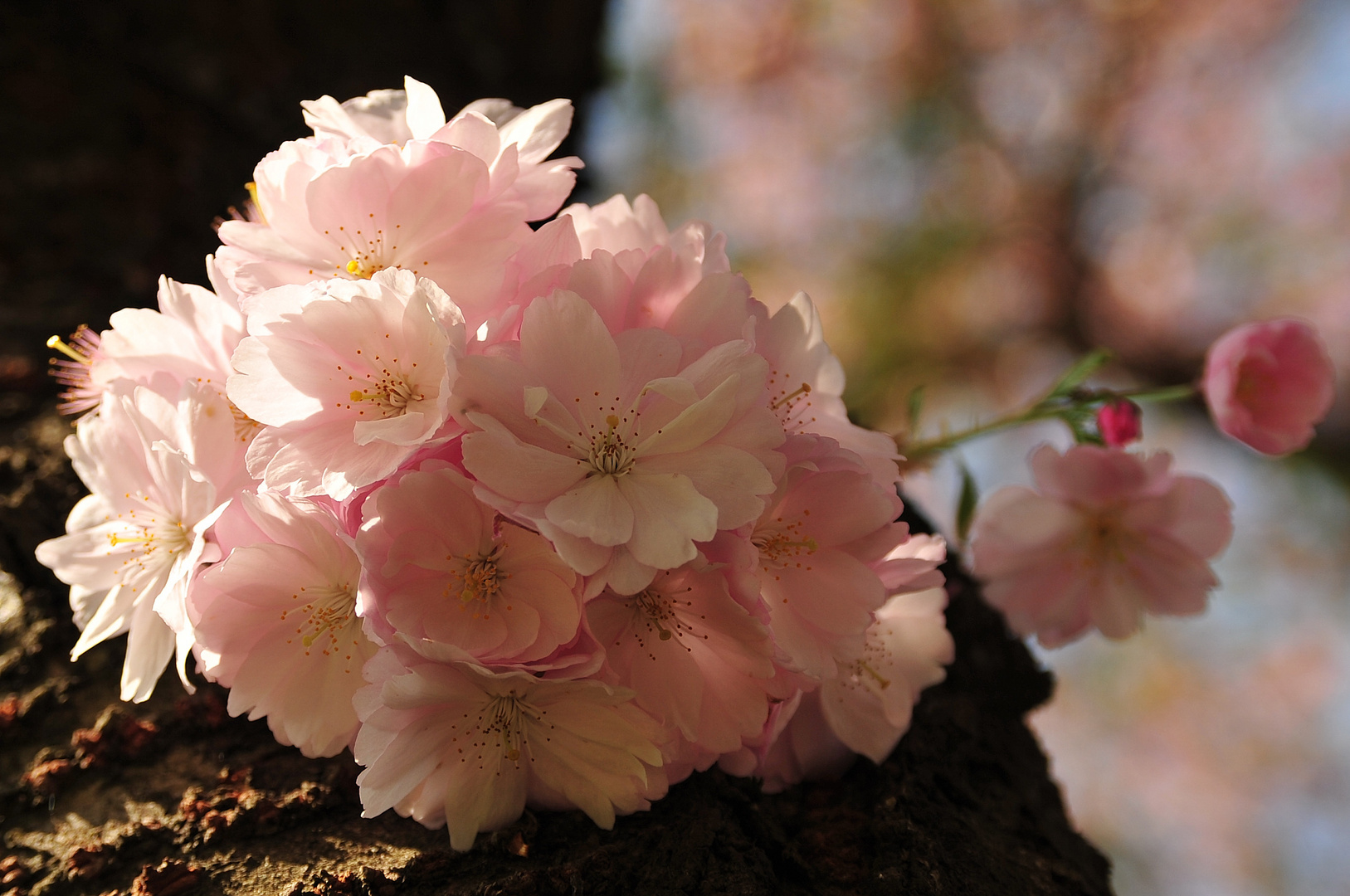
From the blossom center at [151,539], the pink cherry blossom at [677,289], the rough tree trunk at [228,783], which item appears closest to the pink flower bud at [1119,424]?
the rough tree trunk at [228,783]

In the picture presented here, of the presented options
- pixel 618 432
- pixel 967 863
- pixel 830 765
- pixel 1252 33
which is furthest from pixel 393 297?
pixel 1252 33

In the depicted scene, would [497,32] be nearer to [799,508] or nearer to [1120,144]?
[799,508]

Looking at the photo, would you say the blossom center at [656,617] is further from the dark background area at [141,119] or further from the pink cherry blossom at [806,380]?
the dark background area at [141,119]

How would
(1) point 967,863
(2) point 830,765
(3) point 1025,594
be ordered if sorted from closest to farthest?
(1) point 967,863 → (2) point 830,765 → (3) point 1025,594

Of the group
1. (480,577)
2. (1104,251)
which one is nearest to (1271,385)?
(480,577)

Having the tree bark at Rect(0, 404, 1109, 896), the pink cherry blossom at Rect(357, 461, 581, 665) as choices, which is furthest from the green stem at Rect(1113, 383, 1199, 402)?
the pink cherry blossom at Rect(357, 461, 581, 665)

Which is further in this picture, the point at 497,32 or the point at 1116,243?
the point at 1116,243

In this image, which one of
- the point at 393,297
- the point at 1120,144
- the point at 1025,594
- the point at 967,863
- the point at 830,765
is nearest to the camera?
the point at 393,297

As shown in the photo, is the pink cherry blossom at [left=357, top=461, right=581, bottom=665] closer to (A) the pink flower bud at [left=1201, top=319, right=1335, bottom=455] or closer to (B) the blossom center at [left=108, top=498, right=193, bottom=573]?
(B) the blossom center at [left=108, top=498, right=193, bottom=573]
